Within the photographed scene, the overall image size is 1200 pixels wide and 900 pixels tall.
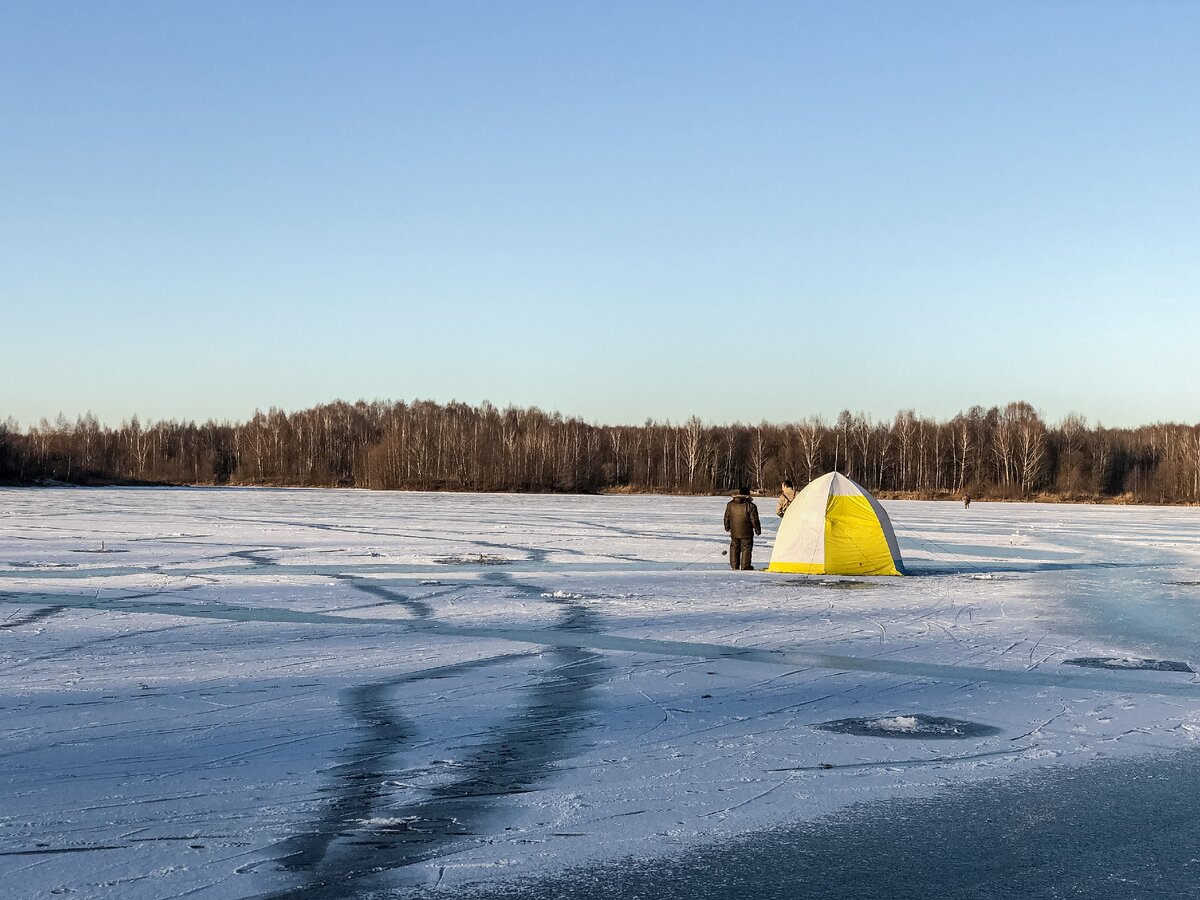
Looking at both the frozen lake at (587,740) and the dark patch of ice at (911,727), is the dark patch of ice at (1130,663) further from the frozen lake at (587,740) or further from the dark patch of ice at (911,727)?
the dark patch of ice at (911,727)

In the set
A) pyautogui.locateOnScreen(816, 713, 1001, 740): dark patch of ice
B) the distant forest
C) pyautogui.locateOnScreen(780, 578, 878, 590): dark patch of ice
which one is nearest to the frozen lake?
pyautogui.locateOnScreen(816, 713, 1001, 740): dark patch of ice

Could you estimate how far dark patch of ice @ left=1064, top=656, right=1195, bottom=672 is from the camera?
30.6 ft

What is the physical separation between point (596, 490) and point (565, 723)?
7842 centimetres

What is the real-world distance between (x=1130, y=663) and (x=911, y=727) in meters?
3.59

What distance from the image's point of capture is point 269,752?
618 centimetres

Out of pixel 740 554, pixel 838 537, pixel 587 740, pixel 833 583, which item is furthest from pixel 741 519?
pixel 587 740

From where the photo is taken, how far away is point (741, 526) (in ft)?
58.6

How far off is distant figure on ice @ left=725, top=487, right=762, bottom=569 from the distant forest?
5944 cm

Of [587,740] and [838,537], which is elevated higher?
[838,537]

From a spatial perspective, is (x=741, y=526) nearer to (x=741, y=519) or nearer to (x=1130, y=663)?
(x=741, y=519)

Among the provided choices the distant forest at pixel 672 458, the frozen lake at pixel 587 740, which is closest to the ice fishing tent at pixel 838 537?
the frozen lake at pixel 587 740

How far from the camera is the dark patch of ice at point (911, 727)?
22.5 ft

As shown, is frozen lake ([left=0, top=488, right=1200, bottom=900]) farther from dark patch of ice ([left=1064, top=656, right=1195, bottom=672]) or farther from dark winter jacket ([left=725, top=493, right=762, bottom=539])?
dark winter jacket ([left=725, top=493, right=762, bottom=539])

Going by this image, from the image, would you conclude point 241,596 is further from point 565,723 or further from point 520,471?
point 520,471
